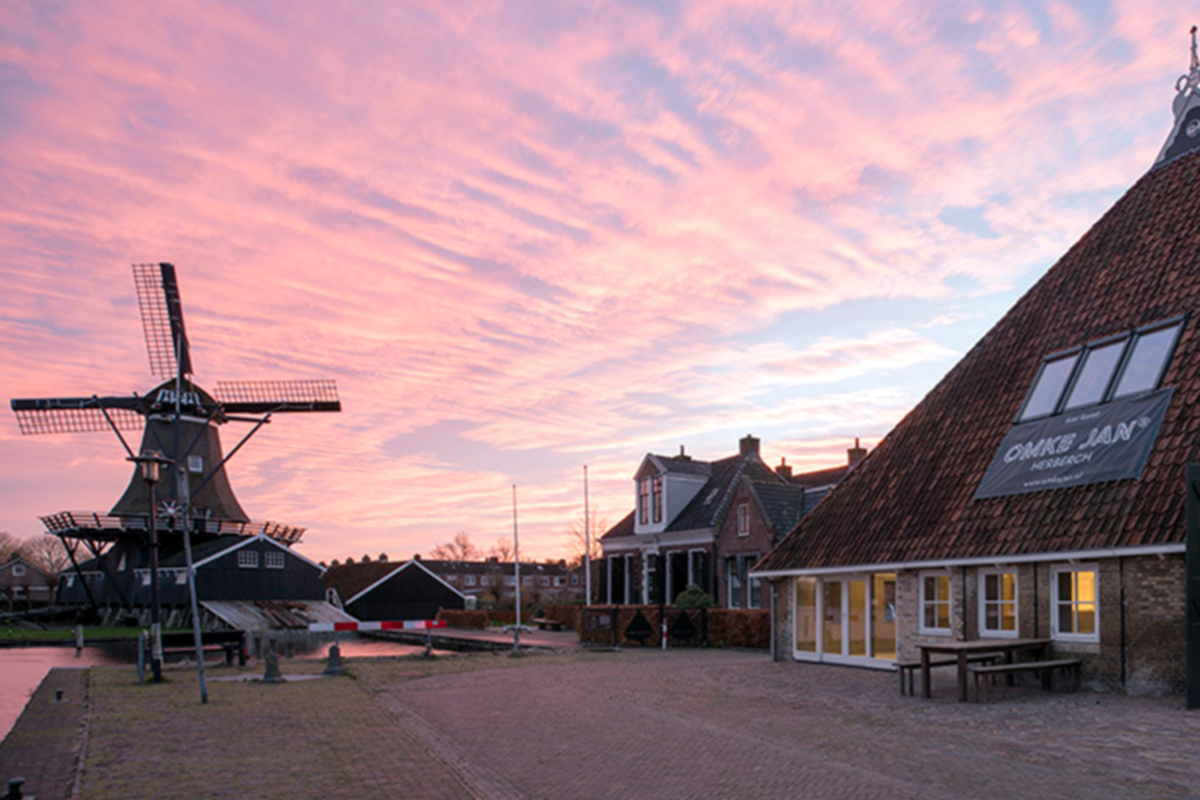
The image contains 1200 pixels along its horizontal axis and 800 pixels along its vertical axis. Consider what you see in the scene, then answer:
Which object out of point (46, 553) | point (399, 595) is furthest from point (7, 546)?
point (399, 595)

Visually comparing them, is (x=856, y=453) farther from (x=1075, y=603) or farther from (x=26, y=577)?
(x=26, y=577)

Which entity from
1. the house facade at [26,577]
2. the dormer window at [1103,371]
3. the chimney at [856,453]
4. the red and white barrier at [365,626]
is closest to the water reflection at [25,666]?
the red and white barrier at [365,626]

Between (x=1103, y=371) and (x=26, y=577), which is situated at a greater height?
(x=1103, y=371)

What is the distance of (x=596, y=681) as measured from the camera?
63.2 feet

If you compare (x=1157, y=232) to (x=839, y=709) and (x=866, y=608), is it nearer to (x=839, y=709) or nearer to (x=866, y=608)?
(x=866, y=608)

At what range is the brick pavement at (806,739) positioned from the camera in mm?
9156

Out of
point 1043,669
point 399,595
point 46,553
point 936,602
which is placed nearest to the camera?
point 1043,669

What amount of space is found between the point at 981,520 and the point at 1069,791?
9539mm

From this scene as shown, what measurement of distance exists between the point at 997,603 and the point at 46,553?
141602 millimetres

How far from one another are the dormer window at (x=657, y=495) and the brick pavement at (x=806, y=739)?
Result: 27.4 meters

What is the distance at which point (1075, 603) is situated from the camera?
52.0 feet

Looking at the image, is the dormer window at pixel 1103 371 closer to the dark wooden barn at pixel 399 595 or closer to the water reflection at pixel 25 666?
the water reflection at pixel 25 666

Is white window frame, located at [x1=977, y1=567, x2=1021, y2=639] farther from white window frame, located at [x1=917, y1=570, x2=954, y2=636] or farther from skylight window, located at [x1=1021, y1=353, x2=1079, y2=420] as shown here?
skylight window, located at [x1=1021, y1=353, x2=1079, y2=420]

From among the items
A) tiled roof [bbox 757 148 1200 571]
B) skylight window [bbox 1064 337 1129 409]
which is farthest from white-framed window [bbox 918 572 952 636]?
skylight window [bbox 1064 337 1129 409]
